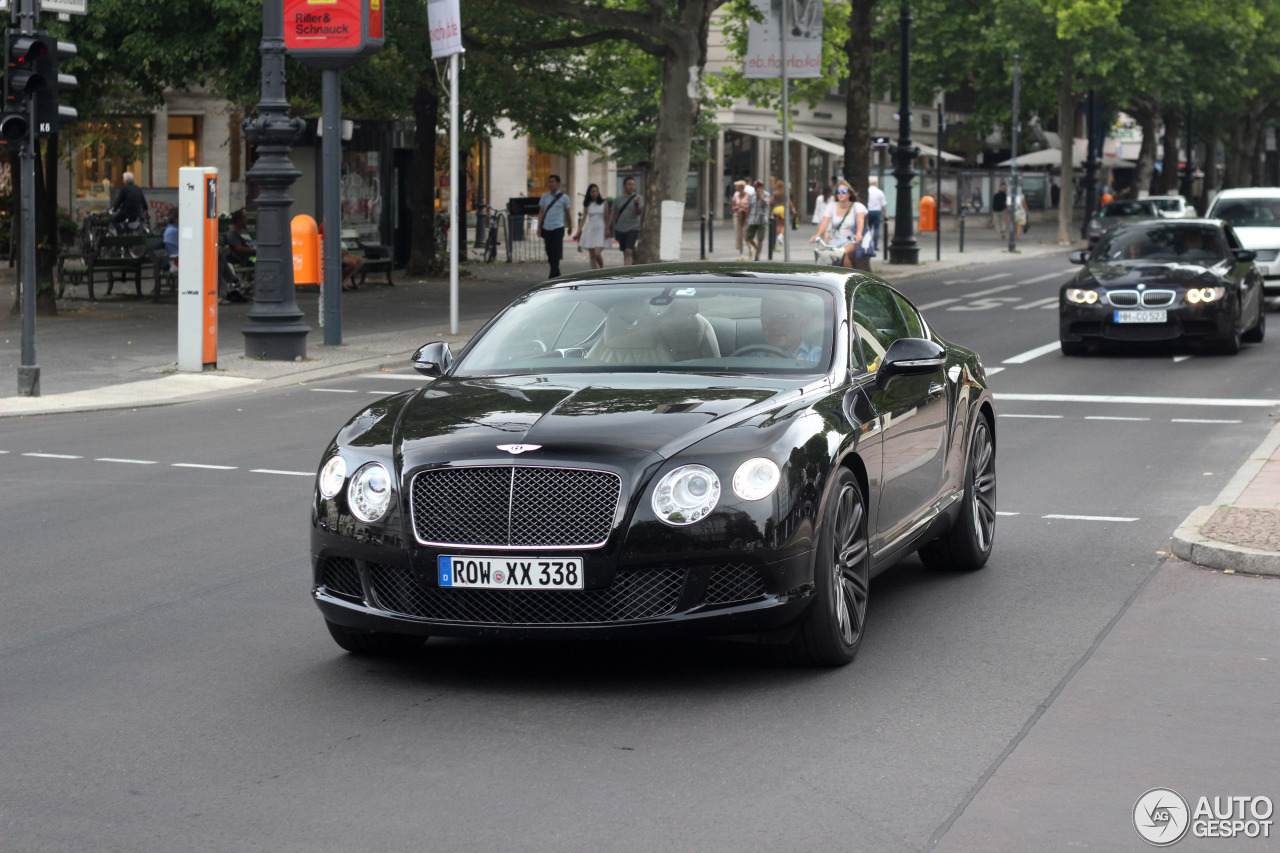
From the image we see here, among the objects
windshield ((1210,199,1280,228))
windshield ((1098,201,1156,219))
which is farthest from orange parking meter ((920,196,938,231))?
windshield ((1210,199,1280,228))

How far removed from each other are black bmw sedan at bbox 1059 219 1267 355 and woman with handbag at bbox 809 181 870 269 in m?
7.26

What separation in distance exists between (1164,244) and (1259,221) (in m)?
8.84

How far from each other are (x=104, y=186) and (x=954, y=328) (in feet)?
96.9

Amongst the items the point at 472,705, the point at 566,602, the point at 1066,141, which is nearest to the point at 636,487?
the point at 566,602

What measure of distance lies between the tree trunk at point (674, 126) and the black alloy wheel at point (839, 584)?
68.5 feet

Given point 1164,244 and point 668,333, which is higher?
point 1164,244

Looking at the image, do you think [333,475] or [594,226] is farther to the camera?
[594,226]

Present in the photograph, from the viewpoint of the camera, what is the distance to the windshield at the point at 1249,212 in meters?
28.2

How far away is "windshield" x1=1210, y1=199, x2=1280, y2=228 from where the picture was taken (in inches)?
1112

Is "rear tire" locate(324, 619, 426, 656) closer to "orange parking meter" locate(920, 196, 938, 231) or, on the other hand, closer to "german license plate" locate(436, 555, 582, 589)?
"german license plate" locate(436, 555, 582, 589)

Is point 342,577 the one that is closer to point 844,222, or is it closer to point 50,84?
point 50,84

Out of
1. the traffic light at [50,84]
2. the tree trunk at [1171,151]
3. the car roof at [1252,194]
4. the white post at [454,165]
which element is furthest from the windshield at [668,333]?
the tree trunk at [1171,151]

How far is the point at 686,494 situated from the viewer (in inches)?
234

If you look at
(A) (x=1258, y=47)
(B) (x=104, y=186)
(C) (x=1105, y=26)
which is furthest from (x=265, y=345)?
(A) (x=1258, y=47)
